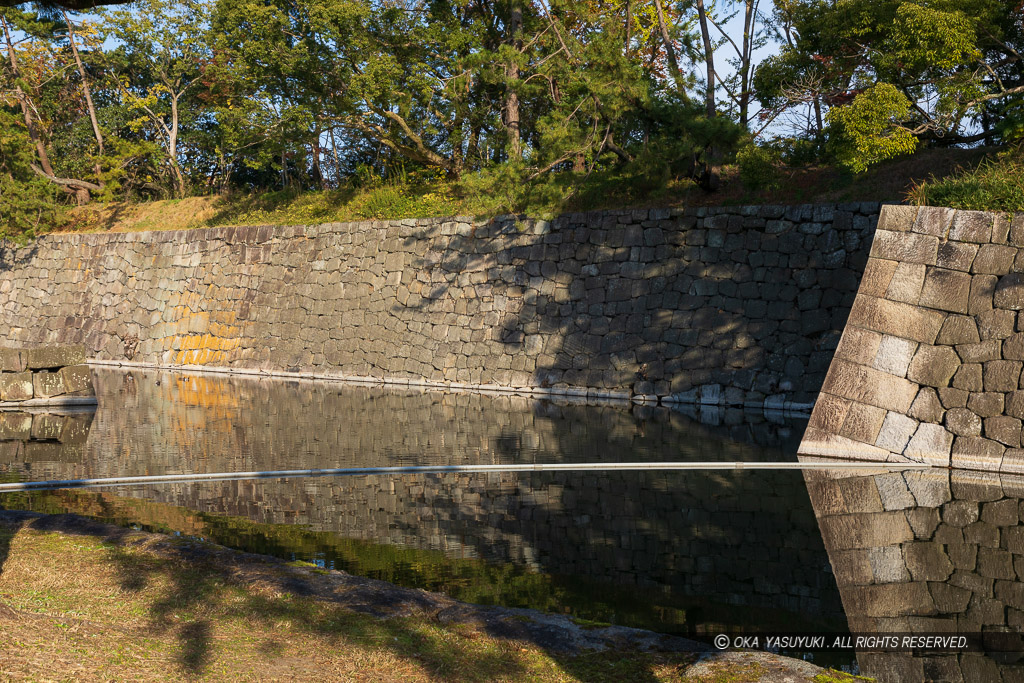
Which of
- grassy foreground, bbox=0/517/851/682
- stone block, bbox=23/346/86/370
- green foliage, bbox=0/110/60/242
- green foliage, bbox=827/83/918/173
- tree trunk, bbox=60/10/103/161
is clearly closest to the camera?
grassy foreground, bbox=0/517/851/682

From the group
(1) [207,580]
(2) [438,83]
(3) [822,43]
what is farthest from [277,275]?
(1) [207,580]

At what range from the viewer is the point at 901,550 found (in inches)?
193

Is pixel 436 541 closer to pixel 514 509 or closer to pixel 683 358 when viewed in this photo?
pixel 514 509

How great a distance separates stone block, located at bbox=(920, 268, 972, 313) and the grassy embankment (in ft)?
2.49

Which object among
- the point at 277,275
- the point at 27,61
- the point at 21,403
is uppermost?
the point at 27,61

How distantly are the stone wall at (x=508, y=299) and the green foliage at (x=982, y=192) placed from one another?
265 centimetres

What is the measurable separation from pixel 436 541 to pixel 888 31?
900 cm

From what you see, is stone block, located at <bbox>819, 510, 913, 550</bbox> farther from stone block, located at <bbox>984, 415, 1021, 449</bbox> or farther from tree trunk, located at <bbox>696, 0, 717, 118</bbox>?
tree trunk, located at <bbox>696, 0, 717, 118</bbox>

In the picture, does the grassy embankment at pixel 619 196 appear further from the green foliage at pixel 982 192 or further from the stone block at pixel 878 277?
the stone block at pixel 878 277

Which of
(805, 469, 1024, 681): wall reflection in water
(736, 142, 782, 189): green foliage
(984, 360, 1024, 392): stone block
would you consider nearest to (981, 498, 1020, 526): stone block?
(805, 469, 1024, 681): wall reflection in water

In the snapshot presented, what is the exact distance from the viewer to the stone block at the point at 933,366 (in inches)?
286

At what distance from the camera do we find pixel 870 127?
941 cm

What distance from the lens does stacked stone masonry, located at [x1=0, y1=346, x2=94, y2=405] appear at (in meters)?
12.4

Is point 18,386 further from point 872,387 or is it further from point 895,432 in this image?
point 895,432
